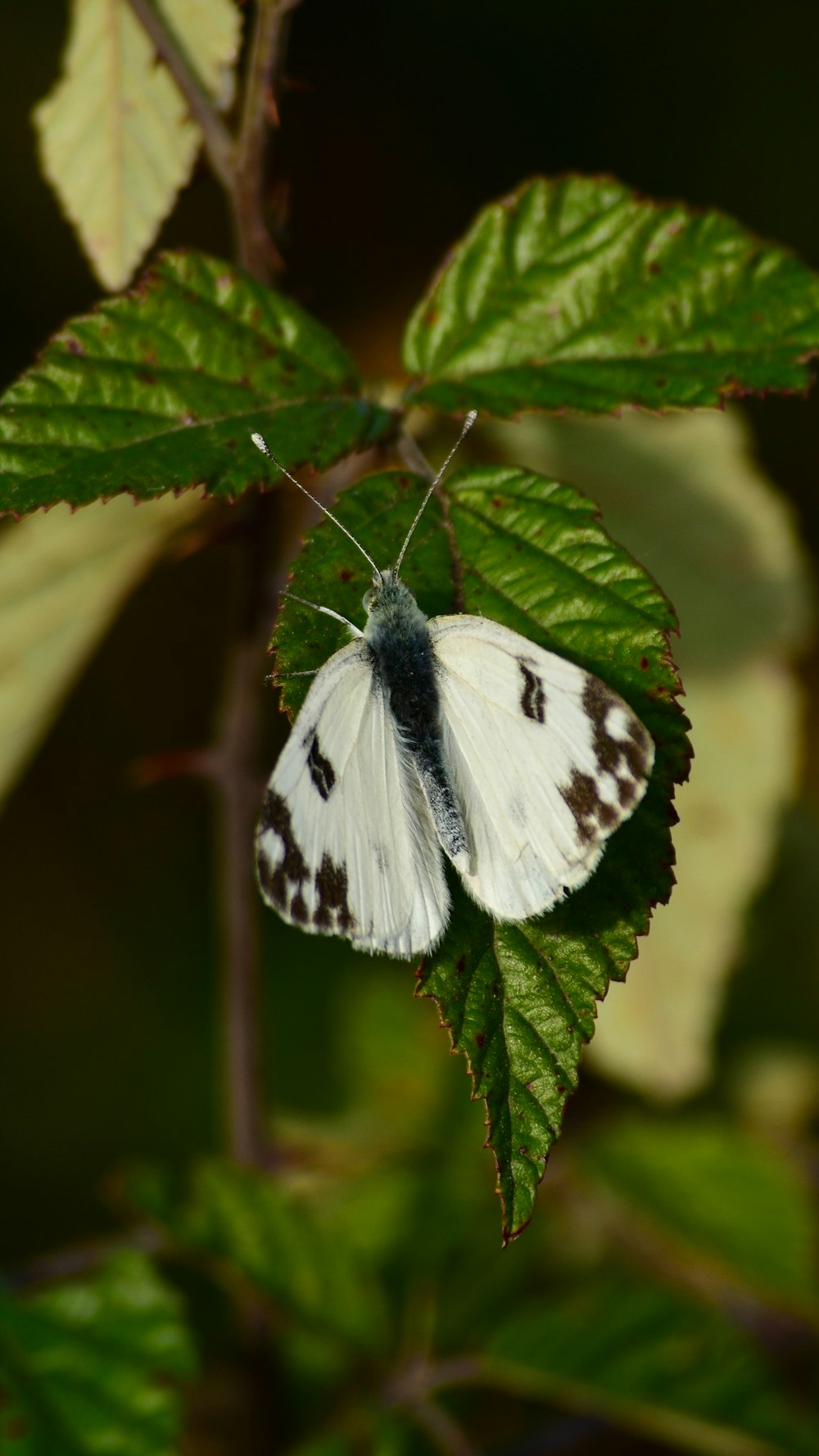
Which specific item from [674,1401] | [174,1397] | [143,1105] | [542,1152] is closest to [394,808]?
[542,1152]

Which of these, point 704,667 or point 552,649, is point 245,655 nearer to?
point 552,649

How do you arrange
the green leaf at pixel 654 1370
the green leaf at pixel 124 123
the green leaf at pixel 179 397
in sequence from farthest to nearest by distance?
the green leaf at pixel 654 1370, the green leaf at pixel 124 123, the green leaf at pixel 179 397

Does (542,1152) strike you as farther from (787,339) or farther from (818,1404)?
(818,1404)

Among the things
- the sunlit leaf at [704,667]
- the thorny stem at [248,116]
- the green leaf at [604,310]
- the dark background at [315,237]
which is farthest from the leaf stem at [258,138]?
the dark background at [315,237]

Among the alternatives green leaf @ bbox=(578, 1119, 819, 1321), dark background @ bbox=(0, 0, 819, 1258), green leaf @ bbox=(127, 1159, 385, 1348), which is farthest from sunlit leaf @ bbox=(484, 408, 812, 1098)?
dark background @ bbox=(0, 0, 819, 1258)

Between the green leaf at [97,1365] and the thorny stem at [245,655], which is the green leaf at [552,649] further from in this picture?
the green leaf at [97,1365]

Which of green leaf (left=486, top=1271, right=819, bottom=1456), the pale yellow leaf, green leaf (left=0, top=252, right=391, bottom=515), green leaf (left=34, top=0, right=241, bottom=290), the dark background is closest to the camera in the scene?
green leaf (left=0, top=252, right=391, bottom=515)

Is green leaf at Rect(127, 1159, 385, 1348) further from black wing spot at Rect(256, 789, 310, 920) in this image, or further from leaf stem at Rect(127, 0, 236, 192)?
leaf stem at Rect(127, 0, 236, 192)
